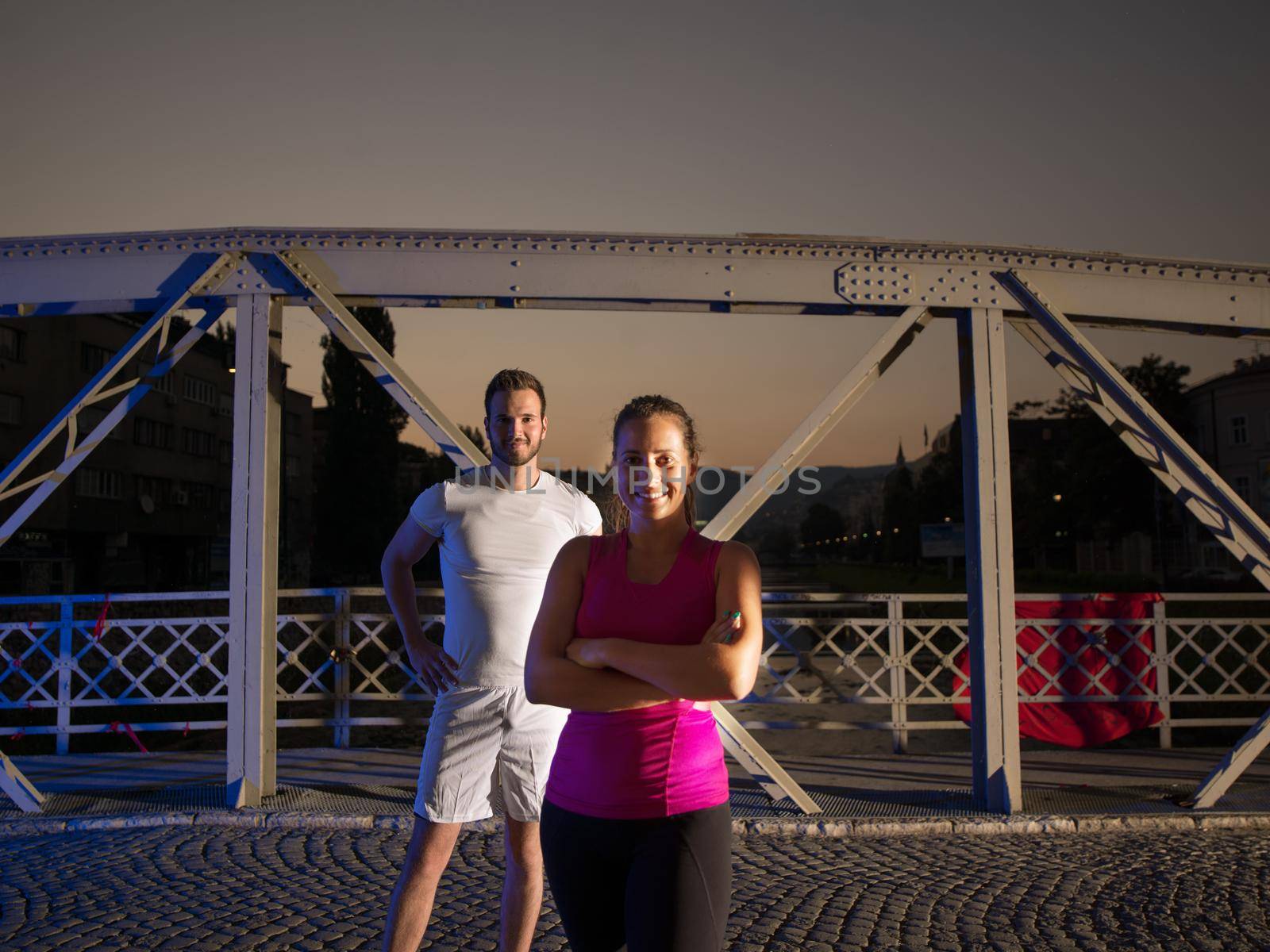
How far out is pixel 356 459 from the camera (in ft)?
166

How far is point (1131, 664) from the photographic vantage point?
31.2ft

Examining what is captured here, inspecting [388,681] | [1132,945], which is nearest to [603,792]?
[1132,945]

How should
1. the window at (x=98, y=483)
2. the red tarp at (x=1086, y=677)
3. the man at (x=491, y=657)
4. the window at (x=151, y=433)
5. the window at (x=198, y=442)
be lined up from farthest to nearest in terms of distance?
the window at (x=198, y=442), the window at (x=151, y=433), the window at (x=98, y=483), the red tarp at (x=1086, y=677), the man at (x=491, y=657)

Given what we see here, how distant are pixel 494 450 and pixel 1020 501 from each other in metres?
51.7

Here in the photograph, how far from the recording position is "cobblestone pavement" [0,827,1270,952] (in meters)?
4.27

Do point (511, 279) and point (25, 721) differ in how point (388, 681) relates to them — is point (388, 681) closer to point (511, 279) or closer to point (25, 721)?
point (25, 721)

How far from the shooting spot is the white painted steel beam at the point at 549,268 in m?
6.68

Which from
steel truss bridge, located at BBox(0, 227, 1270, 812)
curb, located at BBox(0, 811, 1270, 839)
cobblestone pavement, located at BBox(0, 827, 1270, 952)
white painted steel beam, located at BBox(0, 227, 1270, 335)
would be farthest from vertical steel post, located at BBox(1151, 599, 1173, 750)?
white painted steel beam, located at BBox(0, 227, 1270, 335)

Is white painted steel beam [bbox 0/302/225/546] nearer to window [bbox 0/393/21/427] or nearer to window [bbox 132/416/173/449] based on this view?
window [bbox 0/393/21/427]

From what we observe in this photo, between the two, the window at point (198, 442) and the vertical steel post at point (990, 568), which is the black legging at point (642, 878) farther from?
the window at point (198, 442)

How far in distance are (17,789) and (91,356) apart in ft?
135

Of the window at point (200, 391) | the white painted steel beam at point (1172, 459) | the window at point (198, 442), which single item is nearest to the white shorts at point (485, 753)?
the white painted steel beam at point (1172, 459)

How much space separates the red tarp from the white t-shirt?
6864 millimetres

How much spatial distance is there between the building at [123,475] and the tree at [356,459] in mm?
2793
